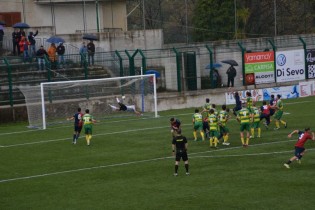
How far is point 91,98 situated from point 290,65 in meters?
16.4

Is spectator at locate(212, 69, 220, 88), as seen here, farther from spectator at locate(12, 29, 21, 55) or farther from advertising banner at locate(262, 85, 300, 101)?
spectator at locate(12, 29, 21, 55)

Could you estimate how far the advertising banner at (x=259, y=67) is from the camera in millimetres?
50875

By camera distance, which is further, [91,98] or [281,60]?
[281,60]

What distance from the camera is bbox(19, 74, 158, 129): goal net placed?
135 feet

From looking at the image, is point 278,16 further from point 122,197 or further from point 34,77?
point 122,197

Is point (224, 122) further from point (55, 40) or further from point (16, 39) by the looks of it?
point (16, 39)

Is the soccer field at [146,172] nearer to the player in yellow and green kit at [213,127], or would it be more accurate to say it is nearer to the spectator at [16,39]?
the player in yellow and green kit at [213,127]

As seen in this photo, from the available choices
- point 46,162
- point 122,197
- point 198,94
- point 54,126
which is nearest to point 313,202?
point 122,197

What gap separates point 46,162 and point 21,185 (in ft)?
14.6

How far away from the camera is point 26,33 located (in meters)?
53.2

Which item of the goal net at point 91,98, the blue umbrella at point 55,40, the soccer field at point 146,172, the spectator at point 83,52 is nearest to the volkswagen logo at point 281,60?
the goal net at point 91,98

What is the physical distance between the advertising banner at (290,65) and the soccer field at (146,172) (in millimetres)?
13131

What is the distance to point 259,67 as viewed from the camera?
168ft

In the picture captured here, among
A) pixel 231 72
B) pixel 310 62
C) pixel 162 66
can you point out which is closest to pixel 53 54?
pixel 162 66
